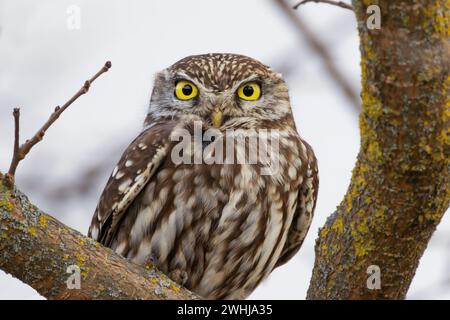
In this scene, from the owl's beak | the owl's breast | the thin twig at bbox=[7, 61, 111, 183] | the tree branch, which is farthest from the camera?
the owl's beak

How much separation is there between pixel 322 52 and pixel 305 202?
1046 millimetres

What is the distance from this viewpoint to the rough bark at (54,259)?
11.4 feet

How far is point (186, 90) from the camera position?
5332mm

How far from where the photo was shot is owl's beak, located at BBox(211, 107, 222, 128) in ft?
16.6

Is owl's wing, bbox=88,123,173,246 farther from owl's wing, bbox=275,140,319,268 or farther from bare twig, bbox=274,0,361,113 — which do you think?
bare twig, bbox=274,0,361,113

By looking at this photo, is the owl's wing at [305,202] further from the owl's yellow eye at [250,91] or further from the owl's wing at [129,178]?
the owl's wing at [129,178]

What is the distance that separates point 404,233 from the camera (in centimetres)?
355

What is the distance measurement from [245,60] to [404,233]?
241 cm

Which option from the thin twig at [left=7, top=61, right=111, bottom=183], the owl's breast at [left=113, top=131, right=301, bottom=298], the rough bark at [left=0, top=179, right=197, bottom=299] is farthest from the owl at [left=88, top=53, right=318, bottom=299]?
the thin twig at [left=7, top=61, right=111, bottom=183]

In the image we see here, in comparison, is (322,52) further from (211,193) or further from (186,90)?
(211,193)

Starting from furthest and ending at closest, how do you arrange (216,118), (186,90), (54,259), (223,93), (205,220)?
(186,90), (223,93), (216,118), (205,220), (54,259)

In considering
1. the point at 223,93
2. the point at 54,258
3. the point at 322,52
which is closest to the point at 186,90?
the point at 223,93

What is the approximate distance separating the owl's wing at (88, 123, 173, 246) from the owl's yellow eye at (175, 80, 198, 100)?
0.40 metres

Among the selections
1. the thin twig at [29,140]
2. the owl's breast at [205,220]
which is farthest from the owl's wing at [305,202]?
the thin twig at [29,140]
